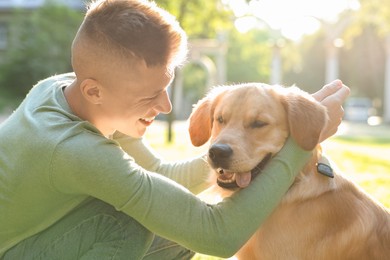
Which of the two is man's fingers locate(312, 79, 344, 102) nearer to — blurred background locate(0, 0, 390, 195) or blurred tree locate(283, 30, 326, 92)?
blurred background locate(0, 0, 390, 195)

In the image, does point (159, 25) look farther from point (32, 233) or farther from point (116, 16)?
point (32, 233)

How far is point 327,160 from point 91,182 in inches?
57.8

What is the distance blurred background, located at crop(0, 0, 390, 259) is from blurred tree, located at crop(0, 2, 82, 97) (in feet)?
0.20

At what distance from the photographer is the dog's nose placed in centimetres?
320

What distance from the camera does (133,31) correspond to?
106 inches

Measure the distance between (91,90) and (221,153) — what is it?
82cm

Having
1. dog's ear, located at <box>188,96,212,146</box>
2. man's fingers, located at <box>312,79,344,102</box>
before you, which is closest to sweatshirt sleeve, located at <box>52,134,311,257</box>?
man's fingers, located at <box>312,79,344,102</box>

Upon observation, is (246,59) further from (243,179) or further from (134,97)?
(134,97)

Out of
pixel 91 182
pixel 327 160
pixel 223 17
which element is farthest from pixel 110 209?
pixel 223 17

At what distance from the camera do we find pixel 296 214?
328 cm

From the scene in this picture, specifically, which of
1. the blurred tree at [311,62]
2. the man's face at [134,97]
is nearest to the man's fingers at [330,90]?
the man's face at [134,97]

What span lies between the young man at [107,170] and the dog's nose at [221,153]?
30 centimetres

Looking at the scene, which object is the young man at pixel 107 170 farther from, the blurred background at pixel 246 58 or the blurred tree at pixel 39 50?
the blurred tree at pixel 39 50

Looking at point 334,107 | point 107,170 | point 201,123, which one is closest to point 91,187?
point 107,170
